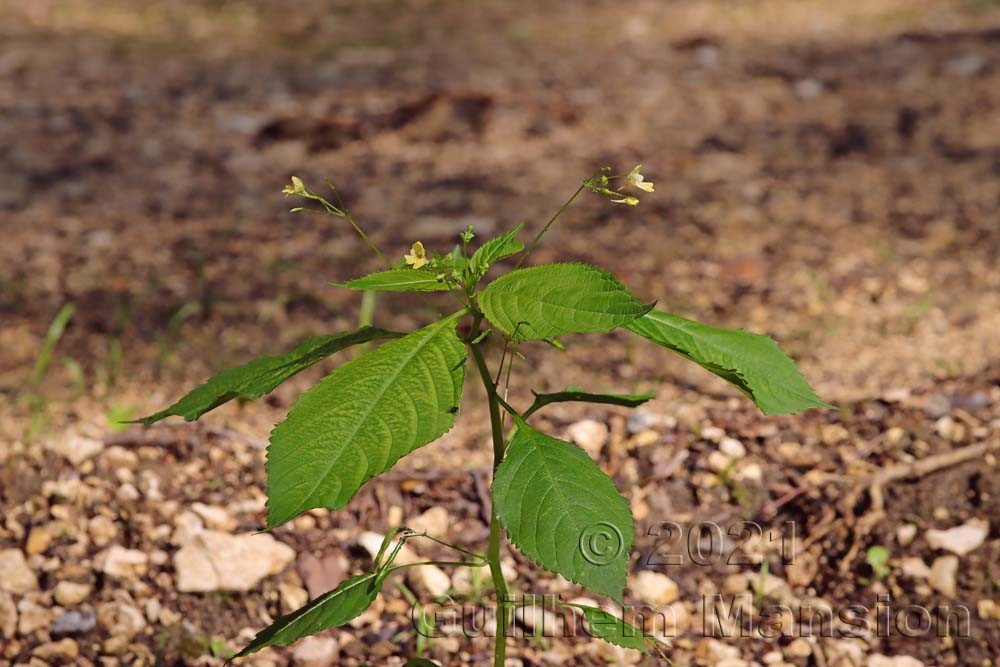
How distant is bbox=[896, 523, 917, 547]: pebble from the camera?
2254 mm

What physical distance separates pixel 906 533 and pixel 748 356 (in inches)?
38.7

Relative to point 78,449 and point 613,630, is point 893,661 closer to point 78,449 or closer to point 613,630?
point 613,630

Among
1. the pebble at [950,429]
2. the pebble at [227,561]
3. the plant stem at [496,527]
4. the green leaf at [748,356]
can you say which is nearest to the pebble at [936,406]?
the pebble at [950,429]

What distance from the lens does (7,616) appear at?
81.7 inches

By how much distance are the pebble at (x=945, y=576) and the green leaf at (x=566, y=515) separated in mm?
1126

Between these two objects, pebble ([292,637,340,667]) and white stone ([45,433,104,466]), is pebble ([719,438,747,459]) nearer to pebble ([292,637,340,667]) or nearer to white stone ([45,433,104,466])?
pebble ([292,637,340,667])

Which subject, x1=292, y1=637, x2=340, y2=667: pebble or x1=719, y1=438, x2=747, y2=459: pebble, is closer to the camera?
x1=292, y1=637, x2=340, y2=667: pebble

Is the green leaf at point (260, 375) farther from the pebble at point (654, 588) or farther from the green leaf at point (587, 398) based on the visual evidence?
the pebble at point (654, 588)

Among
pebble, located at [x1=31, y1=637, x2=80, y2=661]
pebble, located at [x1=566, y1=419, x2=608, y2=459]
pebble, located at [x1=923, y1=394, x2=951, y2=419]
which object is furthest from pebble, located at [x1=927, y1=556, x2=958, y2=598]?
pebble, located at [x1=31, y1=637, x2=80, y2=661]

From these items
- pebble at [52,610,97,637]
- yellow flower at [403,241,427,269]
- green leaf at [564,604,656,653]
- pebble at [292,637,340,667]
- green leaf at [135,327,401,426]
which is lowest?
pebble at [292,637,340,667]

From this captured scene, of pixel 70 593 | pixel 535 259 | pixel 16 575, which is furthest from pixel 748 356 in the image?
pixel 535 259

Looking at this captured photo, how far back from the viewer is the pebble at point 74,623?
2.06m

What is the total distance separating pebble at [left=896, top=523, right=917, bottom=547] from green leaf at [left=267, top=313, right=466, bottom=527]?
4.35ft

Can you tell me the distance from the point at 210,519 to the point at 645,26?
4.65 m
